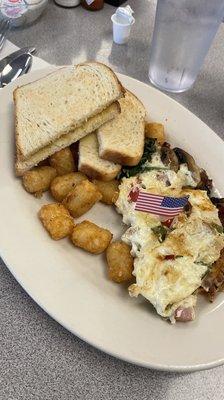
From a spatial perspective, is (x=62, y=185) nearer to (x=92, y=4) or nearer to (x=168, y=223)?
(x=168, y=223)

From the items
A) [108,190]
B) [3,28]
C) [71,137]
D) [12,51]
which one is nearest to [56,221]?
[108,190]

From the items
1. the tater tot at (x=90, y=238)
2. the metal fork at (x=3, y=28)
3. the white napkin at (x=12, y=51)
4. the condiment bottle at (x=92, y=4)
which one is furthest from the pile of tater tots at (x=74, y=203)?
the condiment bottle at (x=92, y=4)

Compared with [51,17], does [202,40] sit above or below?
above

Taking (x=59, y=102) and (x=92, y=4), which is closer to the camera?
(x=59, y=102)

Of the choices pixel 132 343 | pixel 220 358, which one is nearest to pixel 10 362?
pixel 132 343

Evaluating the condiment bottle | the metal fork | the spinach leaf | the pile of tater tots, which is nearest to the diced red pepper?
the pile of tater tots

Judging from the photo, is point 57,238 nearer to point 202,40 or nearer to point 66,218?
point 66,218

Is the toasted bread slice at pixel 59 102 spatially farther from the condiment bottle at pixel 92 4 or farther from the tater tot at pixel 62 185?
the condiment bottle at pixel 92 4
